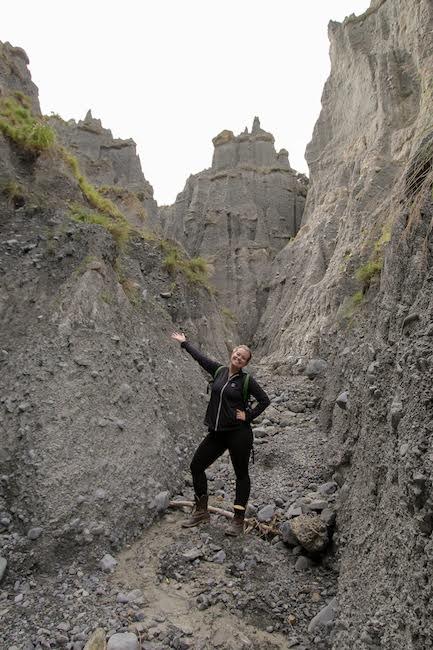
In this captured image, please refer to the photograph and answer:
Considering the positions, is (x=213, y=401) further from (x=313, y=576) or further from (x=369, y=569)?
(x=369, y=569)

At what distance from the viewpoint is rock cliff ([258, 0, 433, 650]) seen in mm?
3090

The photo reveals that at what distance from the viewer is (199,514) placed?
20.4ft

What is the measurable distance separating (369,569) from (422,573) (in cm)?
105

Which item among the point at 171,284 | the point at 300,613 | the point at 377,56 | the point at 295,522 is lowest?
the point at 300,613

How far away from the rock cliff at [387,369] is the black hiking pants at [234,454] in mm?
1242

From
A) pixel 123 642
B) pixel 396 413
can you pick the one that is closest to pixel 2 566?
pixel 123 642

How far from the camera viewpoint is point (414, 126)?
67.2 ft

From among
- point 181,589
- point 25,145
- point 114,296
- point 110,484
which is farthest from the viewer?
point 25,145

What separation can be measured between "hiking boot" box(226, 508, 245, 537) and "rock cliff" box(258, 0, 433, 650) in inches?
51.0

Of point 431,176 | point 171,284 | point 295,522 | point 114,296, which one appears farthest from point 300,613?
point 171,284

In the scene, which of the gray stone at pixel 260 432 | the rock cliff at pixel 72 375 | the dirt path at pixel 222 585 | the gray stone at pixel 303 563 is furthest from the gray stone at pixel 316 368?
the gray stone at pixel 303 563

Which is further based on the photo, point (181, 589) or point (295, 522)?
point (295, 522)

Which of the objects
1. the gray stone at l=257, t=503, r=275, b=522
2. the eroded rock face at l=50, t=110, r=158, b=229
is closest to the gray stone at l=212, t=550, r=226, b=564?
the gray stone at l=257, t=503, r=275, b=522

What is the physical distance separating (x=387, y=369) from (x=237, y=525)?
284cm
